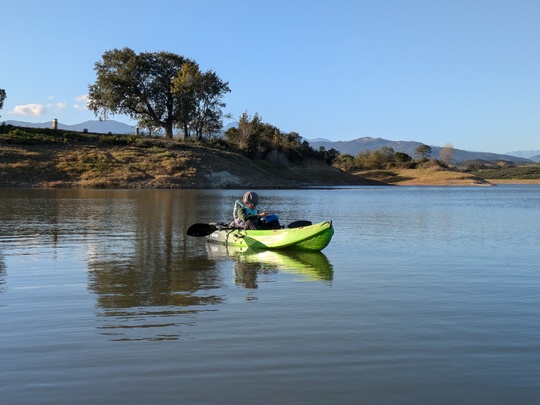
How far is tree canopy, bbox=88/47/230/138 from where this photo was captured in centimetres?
8031

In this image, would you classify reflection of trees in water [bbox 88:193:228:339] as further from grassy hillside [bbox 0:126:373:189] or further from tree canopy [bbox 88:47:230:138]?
tree canopy [bbox 88:47:230:138]

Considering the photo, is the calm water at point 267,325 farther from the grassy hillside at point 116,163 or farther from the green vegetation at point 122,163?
the green vegetation at point 122,163

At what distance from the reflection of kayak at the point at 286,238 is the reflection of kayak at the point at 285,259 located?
18cm

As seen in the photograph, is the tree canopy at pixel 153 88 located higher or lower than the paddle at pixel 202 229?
higher

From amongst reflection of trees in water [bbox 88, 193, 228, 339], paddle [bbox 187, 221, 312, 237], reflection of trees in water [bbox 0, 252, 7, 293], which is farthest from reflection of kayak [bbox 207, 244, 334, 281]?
reflection of trees in water [bbox 0, 252, 7, 293]

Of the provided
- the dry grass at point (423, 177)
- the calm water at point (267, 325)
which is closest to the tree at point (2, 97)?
the dry grass at point (423, 177)

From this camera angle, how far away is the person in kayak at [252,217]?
18.9 m

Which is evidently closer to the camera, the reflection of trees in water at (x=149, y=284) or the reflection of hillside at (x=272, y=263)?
the reflection of trees in water at (x=149, y=284)

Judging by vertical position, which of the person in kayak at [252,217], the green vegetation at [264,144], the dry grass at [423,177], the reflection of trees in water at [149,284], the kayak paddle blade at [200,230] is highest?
the green vegetation at [264,144]

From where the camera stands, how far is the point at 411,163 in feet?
399

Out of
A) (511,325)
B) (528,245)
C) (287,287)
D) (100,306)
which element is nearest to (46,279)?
(100,306)

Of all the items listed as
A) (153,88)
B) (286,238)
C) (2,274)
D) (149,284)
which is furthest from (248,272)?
(153,88)

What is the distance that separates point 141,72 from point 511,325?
7787cm

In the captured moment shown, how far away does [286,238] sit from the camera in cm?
1775
